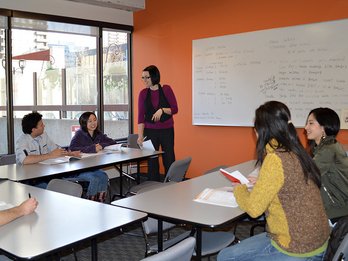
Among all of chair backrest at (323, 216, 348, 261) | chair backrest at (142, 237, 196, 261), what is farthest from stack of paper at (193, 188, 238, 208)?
chair backrest at (142, 237, 196, 261)

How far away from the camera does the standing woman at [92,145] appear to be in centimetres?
423

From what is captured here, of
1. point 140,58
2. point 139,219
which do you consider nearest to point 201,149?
point 140,58

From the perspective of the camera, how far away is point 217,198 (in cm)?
246

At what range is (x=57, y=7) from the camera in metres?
5.63

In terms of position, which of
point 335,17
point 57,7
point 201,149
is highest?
point 57,7

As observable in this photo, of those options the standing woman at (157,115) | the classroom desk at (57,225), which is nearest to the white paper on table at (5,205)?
the classroom desk at (57,225)

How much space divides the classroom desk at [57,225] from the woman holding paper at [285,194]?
2.19ft

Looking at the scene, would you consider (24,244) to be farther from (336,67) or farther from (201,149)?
(201,149)

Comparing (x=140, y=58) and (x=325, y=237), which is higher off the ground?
(x=140, y=58)

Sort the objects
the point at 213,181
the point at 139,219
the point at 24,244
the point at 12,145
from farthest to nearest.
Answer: the point at 12,145 → the point at 213,181 → the point at 139,219 → the point at 24,244

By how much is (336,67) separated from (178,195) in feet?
9.37

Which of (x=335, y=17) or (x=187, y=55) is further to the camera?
(x=187, y=55)

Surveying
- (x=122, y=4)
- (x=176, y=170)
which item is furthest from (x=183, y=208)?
(x=122, y=4)

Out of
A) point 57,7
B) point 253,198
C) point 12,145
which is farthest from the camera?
point 57,7
